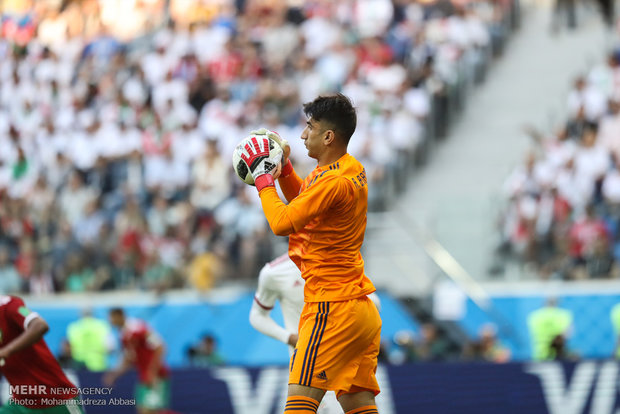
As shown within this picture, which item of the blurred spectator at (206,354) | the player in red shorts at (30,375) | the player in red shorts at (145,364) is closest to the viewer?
the player in red shorts at (30,375)

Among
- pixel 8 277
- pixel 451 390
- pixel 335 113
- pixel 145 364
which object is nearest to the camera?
pixel 335 113

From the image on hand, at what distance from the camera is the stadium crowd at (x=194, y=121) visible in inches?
706

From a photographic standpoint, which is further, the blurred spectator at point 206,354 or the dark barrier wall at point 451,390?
the blurred spectator at point 206,354

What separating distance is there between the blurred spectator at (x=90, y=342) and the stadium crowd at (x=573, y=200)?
20.4 feet

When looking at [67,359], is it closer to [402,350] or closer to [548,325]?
[402,350]

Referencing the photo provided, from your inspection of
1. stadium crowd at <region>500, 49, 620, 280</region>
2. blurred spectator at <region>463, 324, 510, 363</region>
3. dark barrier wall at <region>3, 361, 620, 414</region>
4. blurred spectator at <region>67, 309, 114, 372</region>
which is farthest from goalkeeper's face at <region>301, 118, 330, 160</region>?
blurred spectator at <region>67, 309, 114, 372</region>

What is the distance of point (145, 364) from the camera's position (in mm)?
12547

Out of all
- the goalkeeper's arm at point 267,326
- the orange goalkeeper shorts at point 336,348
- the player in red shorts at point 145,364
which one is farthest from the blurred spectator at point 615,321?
the orange goalkeeper shorts at point 336,348

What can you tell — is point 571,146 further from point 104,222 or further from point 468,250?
point 104,222

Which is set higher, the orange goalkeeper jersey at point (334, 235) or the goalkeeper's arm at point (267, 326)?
the orange goalkeeper jersey at point (334, 235)

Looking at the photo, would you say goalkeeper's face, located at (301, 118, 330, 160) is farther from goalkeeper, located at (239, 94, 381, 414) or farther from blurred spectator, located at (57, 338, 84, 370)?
blurred spectator, located at (57, 338, 84, 370)

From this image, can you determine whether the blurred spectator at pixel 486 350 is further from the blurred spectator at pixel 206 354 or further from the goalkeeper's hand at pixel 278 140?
the goalkeeper's hand at pixel 278 140

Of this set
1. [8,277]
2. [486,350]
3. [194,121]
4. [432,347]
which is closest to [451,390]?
[486,350]

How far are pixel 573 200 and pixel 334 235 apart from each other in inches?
408
